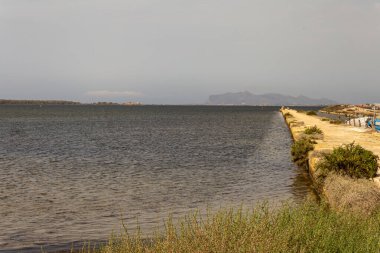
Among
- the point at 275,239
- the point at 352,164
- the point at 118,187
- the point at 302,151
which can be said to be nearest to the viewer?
the point at 275,239

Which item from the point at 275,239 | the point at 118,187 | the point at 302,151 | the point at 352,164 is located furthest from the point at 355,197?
the point at 302,151

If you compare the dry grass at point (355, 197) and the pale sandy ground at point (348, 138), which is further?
the pale sandy ground at point (348, 138)

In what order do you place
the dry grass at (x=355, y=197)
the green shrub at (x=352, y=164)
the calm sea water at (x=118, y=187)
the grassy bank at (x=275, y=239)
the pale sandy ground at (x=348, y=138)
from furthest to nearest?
the pale sandy ground at (x=348, y=138) < the green shrub at (x=352, y=164) < the calm sea water at (x=118, y=187) < the dry grass at (x=355, y=197) < the grassy bank at (x=275, y=239)

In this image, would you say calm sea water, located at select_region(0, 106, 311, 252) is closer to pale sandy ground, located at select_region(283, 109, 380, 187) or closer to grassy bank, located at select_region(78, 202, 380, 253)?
pale sandy ground, located at select_region(283, 109, 380, 187)

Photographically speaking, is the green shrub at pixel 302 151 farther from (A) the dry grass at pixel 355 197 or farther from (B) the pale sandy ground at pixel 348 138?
(A) the dry grass at pixel 355 197

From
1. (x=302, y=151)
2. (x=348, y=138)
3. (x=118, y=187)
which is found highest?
(x=348, y=138)

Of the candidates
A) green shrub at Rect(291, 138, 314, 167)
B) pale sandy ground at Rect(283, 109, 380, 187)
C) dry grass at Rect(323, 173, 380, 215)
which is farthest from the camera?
pale sandy ground at Rect(283, 109, 380, 187)

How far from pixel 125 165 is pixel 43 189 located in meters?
9.11

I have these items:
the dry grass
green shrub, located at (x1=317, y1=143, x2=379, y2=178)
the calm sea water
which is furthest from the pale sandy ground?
the dry grass

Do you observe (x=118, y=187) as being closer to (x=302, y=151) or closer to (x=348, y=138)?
(x=302, y=151)

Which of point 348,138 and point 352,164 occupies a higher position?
point 352,164

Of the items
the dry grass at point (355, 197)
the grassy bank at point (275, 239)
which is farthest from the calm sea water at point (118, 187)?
the grassy bank at point (275, 239)

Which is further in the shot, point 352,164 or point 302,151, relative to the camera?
point 302,151

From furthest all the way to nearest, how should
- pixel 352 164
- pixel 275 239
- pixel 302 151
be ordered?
pixel 302 151 < pixel 352 164 < pixel 275 239
